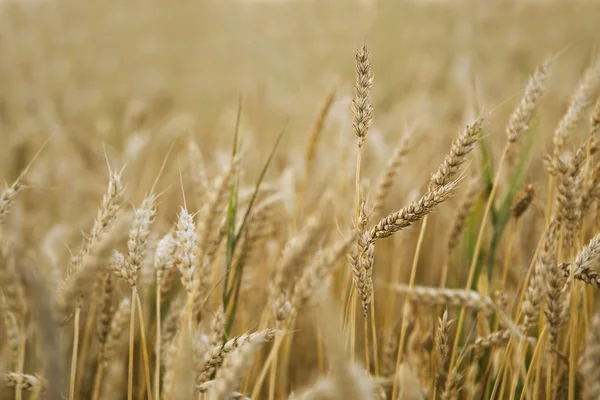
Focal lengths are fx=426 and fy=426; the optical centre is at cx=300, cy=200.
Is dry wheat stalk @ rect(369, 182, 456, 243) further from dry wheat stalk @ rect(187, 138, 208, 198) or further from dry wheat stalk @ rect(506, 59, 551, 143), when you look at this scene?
dry wheat stalk @ rect(187, 138, 208, 198)

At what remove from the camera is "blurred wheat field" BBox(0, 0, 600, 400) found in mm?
683

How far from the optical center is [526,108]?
0.90m

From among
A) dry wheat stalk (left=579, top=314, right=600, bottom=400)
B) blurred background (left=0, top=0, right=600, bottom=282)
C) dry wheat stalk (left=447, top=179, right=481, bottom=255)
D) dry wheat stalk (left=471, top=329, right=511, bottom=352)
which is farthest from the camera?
blurred background (left=0, top=0, right=600, bottom=282)

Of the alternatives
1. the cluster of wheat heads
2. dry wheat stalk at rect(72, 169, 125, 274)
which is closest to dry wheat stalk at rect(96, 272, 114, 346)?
the cluster of wheat heads

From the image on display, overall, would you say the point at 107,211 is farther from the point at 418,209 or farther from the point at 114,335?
the point at 418,209

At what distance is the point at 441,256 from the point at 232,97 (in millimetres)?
4703

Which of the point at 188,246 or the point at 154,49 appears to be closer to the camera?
the point at 188,246

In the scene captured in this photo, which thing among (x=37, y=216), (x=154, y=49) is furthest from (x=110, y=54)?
(x=37, y=216)

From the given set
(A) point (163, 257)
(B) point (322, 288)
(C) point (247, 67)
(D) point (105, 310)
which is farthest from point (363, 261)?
(C) point (247, 67)

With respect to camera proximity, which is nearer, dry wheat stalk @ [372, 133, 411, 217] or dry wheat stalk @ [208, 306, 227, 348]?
dry wheat stalk @ [208, 306, 227, 348]

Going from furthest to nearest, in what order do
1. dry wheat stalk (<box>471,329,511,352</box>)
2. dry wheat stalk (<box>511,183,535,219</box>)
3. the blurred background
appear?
the blurred background < dry wheat stalk (<box>511,183,535,219</box>) < dry wheat stalk (<box>471,329,511,352</box>)

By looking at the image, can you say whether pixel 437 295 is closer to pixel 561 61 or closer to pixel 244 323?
pixel 244 323

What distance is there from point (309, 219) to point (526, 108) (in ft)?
1.77

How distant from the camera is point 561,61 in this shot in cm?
539
